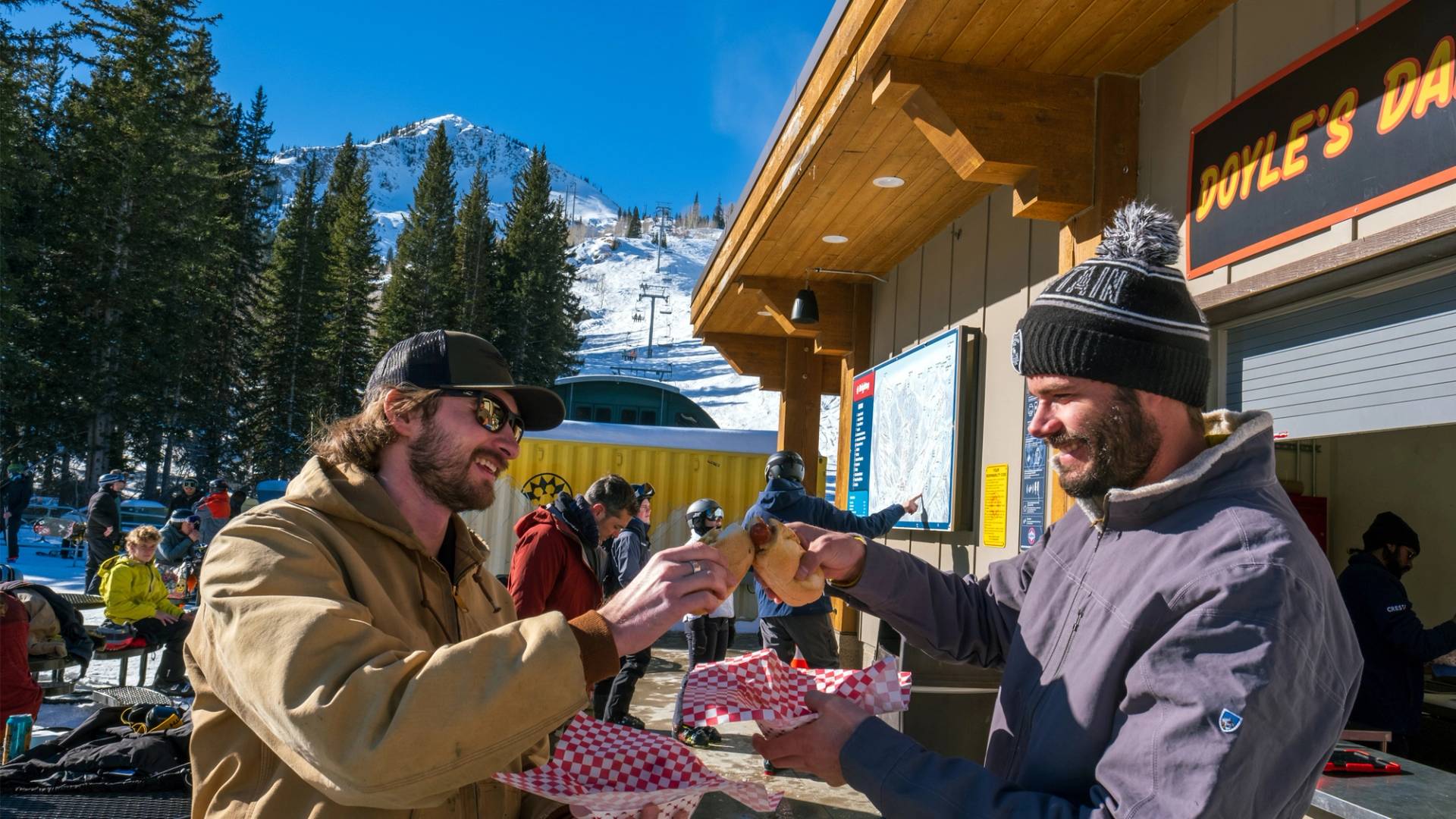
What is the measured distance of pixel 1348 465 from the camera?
8203mm

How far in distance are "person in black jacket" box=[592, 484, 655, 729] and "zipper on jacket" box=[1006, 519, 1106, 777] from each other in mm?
5130

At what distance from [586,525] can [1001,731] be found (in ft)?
14.1

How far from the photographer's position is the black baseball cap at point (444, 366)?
217 centimetres

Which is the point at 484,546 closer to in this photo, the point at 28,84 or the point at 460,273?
the point at 28,84

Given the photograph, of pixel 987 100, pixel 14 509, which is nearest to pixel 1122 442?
pixel 987 100

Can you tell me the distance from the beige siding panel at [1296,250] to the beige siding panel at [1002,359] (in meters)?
2.02

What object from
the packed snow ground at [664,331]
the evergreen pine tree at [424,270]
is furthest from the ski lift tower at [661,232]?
the evergreen pine tree at [424,270]

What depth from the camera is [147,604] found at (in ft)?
25.6

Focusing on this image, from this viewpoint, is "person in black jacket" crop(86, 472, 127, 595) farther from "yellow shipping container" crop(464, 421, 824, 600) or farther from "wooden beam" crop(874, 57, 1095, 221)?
"wooden beam" crop(874, 57, 1095, 221)

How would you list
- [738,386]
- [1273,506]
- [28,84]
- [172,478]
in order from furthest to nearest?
[738,386] < [172,478] < [28,84] < [1273,506]

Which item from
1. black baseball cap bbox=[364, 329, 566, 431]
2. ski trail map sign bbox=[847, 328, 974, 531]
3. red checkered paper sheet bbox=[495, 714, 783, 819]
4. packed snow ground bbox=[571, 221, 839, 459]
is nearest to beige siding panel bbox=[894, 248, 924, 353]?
ski trail map sign bbox=[847, 328, 974, 531]

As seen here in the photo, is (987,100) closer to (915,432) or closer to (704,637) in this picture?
(915,432)

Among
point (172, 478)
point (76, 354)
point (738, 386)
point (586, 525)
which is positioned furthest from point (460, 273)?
point (586, 525)

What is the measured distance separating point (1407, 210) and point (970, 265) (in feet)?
13.3
